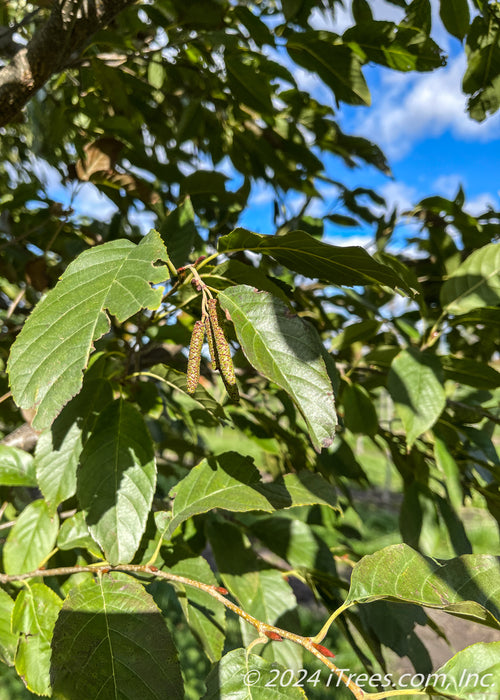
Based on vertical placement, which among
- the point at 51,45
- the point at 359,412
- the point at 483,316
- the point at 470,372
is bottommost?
the point at 359,412

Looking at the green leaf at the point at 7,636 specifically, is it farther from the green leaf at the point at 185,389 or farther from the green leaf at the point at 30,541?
the green leaf at the point at 185,389

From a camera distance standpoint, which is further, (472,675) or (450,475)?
(450,475)

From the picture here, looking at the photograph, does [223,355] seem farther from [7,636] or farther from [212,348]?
[7,636]

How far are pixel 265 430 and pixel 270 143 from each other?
2.60 ft

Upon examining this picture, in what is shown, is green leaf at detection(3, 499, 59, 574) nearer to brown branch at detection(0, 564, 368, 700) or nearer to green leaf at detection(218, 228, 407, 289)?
brown branch at detection(0, 564, 368, 700)

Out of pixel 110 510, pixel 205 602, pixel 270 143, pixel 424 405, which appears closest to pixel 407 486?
pixel 424 405

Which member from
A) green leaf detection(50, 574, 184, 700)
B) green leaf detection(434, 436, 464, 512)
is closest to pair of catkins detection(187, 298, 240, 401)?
green leaf detection(50, 574, 184, 700)

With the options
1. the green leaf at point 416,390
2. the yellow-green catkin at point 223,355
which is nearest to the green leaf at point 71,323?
the yellow-green catkin at point 223,355

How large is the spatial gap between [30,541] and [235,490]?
404 mm

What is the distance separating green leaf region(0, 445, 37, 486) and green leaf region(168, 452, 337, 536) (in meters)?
0.33

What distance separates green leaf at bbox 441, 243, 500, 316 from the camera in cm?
103

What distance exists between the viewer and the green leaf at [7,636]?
0.70 m

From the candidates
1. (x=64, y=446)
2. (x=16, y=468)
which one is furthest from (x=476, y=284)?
(x=16, y=468)

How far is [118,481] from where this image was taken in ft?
2.47
